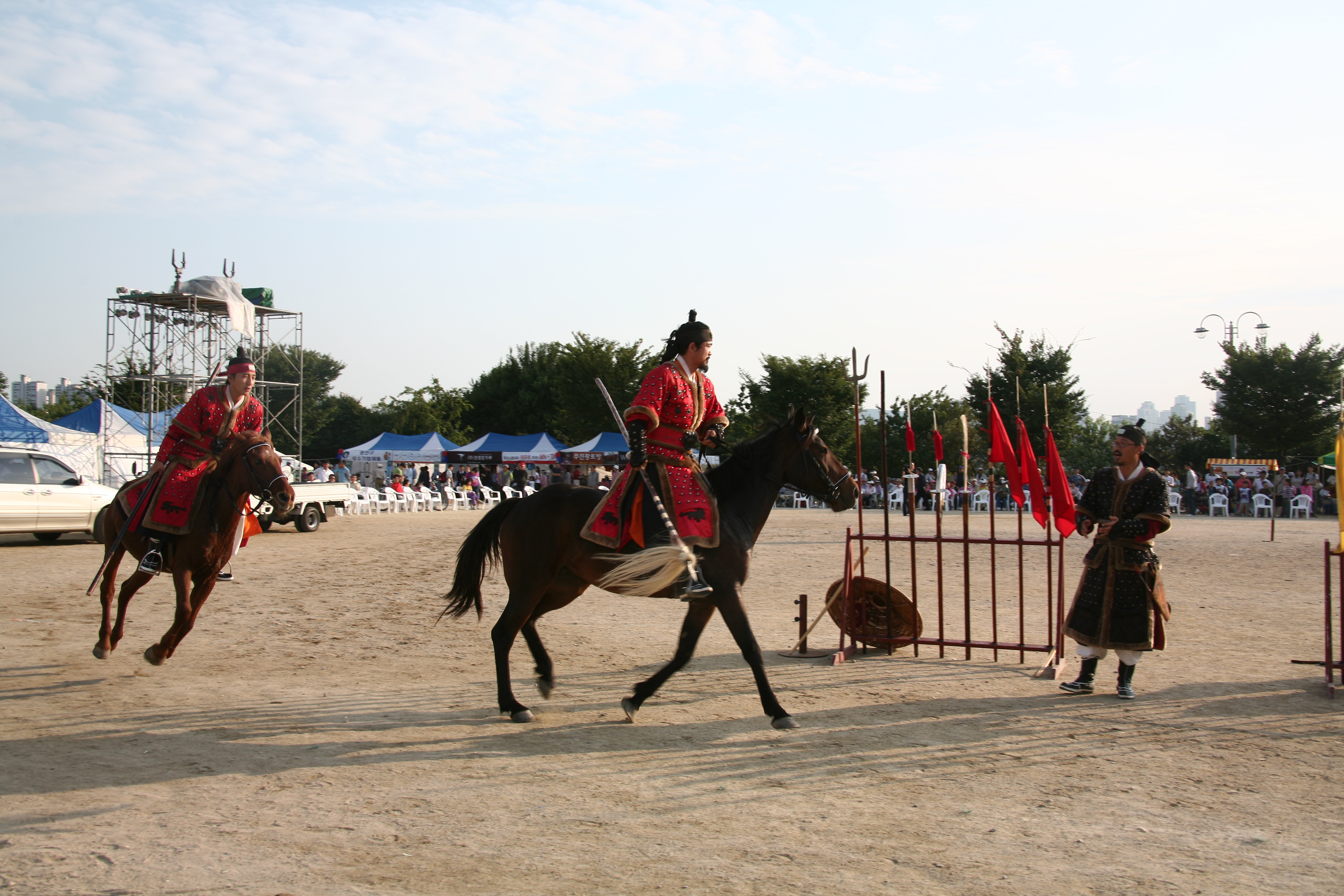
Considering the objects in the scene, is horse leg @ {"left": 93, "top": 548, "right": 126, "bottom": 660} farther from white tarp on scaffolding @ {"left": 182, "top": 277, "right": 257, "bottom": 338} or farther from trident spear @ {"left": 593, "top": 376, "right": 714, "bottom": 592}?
white tarp on scaffolding @ {"left": 182, "top": 277, "right": 257, "bottom": 338}

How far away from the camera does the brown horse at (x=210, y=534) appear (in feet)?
22.6

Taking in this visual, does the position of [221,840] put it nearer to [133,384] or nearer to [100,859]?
[100,859]

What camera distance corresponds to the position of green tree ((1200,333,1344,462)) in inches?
1393

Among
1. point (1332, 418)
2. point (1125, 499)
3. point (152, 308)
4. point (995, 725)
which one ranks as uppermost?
point (152, 308)

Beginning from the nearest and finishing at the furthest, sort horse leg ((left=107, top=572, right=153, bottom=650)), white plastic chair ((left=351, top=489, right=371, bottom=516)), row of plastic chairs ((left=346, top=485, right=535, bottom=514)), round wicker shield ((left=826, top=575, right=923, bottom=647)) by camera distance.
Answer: horse leg ((left=107, top=572, right=153, bottom=650)), round wicker shield ((left=826, top=575, right=923, bottom=647)), white plastic chair ((left=351, top=489, right=371, bottom=516)), row of plastic chairs ((left=346, top=485, right=535, bottom=514))

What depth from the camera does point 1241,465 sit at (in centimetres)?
3512

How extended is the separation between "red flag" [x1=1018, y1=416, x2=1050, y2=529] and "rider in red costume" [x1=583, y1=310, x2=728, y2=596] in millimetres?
2893

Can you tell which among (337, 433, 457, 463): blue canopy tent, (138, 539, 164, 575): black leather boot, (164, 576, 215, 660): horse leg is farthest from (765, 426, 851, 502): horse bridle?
(337, 433, 457, 463): blue canopy tent

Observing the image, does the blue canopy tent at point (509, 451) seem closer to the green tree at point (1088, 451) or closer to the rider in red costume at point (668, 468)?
the green tree at point (1088, 451)

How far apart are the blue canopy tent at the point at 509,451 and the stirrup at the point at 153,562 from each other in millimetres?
34768

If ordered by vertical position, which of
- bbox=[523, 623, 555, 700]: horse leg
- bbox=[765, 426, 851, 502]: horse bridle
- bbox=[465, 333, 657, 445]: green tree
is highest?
bbox=[465, 333, 657, 445]: green tree

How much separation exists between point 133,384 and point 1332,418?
2003 inches

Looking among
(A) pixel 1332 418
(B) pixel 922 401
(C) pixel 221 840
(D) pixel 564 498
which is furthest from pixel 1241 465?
(C) pixel 221 840

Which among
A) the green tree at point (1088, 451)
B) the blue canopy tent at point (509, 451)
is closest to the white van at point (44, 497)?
the blue canopy tent at point (509, 451)
